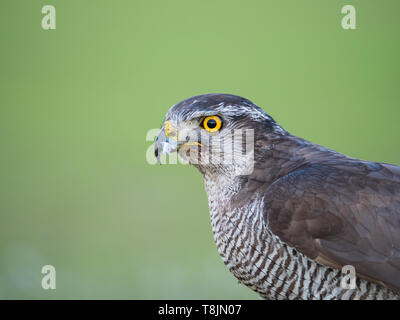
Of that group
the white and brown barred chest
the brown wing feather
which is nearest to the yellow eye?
the white and brown barred chest

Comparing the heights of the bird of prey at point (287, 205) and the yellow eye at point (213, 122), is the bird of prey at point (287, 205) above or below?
below

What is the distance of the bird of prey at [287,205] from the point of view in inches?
84.2

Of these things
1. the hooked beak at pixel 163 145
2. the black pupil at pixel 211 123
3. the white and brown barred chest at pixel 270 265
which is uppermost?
the black pupil at pixel 211 123

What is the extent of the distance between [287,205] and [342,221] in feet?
0.81

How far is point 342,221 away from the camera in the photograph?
217 centimetres

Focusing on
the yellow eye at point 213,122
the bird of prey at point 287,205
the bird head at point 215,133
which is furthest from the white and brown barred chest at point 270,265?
the yellow eye at point 213,122

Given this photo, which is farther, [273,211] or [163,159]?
[163,159]

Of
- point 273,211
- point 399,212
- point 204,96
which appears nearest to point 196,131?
point 204,96

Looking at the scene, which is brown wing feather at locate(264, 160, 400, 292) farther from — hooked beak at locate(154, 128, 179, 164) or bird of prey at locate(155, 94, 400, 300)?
hooked beak at locate(154, 128, 179, 164)

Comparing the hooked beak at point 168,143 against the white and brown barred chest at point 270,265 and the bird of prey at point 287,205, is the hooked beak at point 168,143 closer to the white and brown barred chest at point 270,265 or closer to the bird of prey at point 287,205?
the bird of prey at point 287,205

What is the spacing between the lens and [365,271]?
82.7 inches
